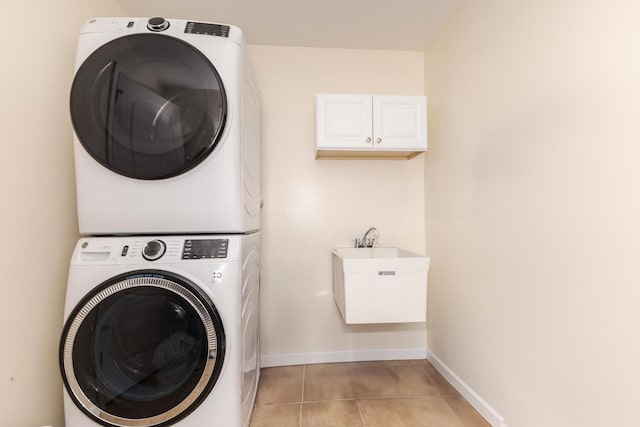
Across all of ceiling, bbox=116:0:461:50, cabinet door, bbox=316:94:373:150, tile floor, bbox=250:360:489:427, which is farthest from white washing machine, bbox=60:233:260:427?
ceiling, bbox=116:0:461:50

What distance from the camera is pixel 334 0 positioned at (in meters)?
1.80

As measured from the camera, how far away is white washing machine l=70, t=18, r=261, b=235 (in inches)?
48.8

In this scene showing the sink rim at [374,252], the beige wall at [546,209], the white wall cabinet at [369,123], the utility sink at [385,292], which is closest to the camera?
the beige wall at [546,209]

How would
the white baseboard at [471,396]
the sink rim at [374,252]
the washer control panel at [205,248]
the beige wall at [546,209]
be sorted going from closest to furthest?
the beige wall at [546,209] → the washer control panel at [205,248] → the white baseboard at [471,396] → the sink rim at [374,252]

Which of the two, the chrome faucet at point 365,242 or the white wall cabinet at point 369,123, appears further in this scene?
the chrome faucet at point 365,242

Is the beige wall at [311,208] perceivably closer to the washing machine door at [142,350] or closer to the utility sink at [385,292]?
the utility sink at [385,292]

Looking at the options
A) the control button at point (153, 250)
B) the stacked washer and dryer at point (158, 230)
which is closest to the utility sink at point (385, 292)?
the stacked washer and dryer at point (158, 230)

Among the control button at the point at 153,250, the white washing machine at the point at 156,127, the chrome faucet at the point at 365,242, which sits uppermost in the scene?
the white washing machine at the point at 156,127

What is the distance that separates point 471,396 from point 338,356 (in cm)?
93

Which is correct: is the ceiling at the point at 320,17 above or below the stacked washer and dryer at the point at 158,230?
above

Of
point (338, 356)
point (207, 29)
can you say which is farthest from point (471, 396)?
point (207, 29)

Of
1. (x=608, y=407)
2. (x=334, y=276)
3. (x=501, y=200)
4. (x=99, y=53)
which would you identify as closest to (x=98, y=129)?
(x=99, y=53)

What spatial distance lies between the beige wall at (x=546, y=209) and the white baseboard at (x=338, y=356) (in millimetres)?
404

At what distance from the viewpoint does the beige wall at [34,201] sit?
43.8 inches
